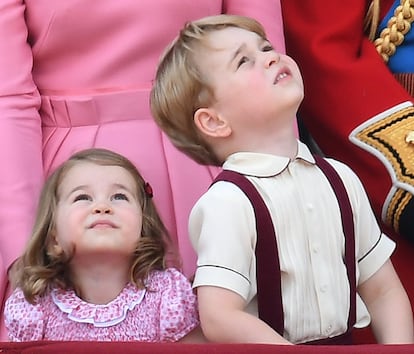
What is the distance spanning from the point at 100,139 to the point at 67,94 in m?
0.09

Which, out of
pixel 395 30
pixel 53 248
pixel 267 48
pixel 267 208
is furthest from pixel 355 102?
pixel 53 248

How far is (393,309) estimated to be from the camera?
127cm

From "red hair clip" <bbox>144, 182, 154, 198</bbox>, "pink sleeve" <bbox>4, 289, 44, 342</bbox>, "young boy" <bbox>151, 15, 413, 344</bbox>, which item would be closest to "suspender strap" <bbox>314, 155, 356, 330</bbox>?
"young boy" <bbox>151, 15, 413, 344</bbox>

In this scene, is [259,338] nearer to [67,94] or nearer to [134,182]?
[134,182]

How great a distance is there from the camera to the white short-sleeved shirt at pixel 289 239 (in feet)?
3.87

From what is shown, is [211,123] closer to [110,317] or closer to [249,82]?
[249,82]

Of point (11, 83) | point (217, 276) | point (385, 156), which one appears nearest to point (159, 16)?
point (11, 83)

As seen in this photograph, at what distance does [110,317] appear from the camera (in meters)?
1.21

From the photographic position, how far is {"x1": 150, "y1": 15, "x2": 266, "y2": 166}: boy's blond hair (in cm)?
126

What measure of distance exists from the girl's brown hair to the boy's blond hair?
0.08 metres

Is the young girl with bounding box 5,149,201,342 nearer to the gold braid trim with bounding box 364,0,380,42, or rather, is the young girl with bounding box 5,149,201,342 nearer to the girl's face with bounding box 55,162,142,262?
the girl's face with bounding box 55,162,142,262

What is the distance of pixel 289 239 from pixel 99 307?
0.71 ft

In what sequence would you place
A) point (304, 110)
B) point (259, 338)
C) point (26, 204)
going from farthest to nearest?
point (304, 110) → point (26, 204) → point (259, 338)

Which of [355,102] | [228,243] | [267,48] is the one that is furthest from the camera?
[355,102]
